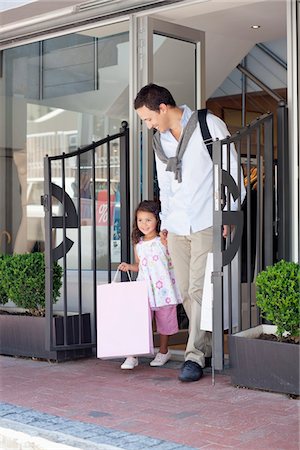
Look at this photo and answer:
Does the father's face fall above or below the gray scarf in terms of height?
above

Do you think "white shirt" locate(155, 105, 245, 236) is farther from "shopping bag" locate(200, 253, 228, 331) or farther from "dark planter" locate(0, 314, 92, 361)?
"dark planter" locate(0, 314, 92, 361)

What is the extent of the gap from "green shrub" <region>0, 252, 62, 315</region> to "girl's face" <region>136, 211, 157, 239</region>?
84 cm

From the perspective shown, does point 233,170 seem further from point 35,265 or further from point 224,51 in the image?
point 224,51

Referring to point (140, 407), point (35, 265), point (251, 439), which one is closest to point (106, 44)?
point (35, 265)

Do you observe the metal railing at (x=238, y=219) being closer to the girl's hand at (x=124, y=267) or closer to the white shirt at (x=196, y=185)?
the white shirt at (x=196, y=185)

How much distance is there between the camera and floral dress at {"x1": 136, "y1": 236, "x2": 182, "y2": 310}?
573 centimetres

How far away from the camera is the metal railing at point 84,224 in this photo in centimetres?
589

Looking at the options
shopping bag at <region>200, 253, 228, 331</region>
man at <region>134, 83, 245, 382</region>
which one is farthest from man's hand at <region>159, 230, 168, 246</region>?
shopping bag at <region>200, 253, 228, 331</region>

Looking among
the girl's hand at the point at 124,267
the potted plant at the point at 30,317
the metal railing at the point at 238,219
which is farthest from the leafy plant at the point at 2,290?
the metal railing at the point at 238,219

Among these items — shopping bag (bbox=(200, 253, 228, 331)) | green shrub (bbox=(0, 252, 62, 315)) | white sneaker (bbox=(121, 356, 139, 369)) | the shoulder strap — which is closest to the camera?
shopping bag (bbox=(200, 253, 228, 331))

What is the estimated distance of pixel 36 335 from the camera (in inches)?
242

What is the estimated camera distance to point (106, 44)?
697cm

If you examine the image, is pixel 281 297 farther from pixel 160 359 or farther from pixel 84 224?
pixel 84 224

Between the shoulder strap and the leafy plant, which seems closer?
the shoulder strap
